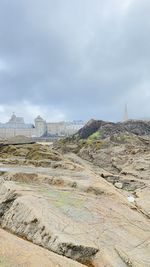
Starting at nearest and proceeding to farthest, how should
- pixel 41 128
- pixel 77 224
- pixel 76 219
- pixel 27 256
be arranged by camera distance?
pixel 27 256
pixel 77 224
pixel 76 219
pixel 41 128

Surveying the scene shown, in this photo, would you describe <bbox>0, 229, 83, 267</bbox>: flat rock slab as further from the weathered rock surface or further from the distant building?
the distant building

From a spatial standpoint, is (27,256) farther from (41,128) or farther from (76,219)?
(41,128)

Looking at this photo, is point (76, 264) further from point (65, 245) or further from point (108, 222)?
point (108, 222)

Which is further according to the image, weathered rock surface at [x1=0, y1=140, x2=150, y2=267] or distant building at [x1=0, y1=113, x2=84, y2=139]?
distant building at [x1=0, y1=113, x2=84, y2=139]

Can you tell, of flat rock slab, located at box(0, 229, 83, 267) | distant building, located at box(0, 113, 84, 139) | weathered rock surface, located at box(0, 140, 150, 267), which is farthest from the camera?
distant building, located at box(0, 113, 84, 139)

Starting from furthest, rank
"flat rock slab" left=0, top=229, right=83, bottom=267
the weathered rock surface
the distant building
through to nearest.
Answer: the distant building → the weathered rock surface → "flat rock slab" left=0, top=229, right=83, bottom=267

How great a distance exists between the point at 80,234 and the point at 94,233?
1.08 ft

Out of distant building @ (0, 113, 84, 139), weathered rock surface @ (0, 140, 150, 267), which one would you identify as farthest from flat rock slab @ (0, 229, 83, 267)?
distant building @ (0, 113, 84, 139)

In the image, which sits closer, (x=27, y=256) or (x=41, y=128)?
(x=27, y=256)

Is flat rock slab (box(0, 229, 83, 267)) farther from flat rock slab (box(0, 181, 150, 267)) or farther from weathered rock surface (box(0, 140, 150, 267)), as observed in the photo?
flat rock slab (box(0, 181, 150, 267))

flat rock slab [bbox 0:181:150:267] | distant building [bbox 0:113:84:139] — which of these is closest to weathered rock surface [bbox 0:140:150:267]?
flat rock slab [bbox 0:181:150:267]

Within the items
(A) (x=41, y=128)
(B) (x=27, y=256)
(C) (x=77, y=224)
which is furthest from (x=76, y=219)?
(A) (x=41, y=128)

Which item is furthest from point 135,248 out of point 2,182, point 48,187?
point 2,182

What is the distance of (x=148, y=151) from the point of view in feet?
67.4
